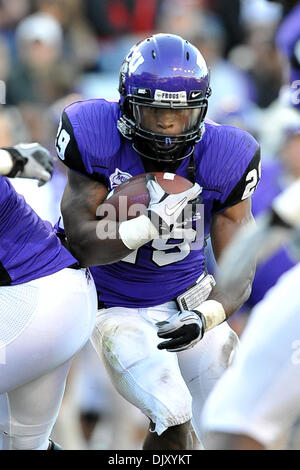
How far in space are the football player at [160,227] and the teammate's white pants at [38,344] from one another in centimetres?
23

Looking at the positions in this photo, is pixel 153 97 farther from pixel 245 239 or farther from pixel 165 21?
pixel 165 21

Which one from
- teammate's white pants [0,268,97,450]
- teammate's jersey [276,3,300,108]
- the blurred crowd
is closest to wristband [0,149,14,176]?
teammate's white pants [0,268,97,450]

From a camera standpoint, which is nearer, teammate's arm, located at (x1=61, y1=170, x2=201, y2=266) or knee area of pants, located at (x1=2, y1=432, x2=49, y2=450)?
teammate's arm, located at (x1=61, y1=170, x2=201, y2=266)

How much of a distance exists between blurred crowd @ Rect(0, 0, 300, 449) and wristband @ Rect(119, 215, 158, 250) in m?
2.13

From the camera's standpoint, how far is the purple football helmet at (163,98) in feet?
13.5

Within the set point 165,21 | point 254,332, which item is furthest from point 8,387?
point 165,21

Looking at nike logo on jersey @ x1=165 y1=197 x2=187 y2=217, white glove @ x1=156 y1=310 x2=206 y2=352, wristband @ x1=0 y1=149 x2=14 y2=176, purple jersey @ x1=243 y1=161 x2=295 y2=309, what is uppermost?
wristband @ x1=0 y1=149 x2=14 y2=176

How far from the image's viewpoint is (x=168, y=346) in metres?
4.01

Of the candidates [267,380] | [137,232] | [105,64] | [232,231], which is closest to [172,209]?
[137,232]

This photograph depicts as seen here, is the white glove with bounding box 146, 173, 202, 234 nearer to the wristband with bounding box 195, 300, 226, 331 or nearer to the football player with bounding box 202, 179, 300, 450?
the wristband with bounding box 195, 300, 226, 331

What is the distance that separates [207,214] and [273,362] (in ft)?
4.05

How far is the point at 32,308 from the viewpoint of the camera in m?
3.82

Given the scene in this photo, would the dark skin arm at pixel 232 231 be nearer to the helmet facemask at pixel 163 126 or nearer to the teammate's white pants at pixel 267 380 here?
the helmet facemask at pixel 163 126

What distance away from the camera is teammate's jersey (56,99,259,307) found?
4.24 m
